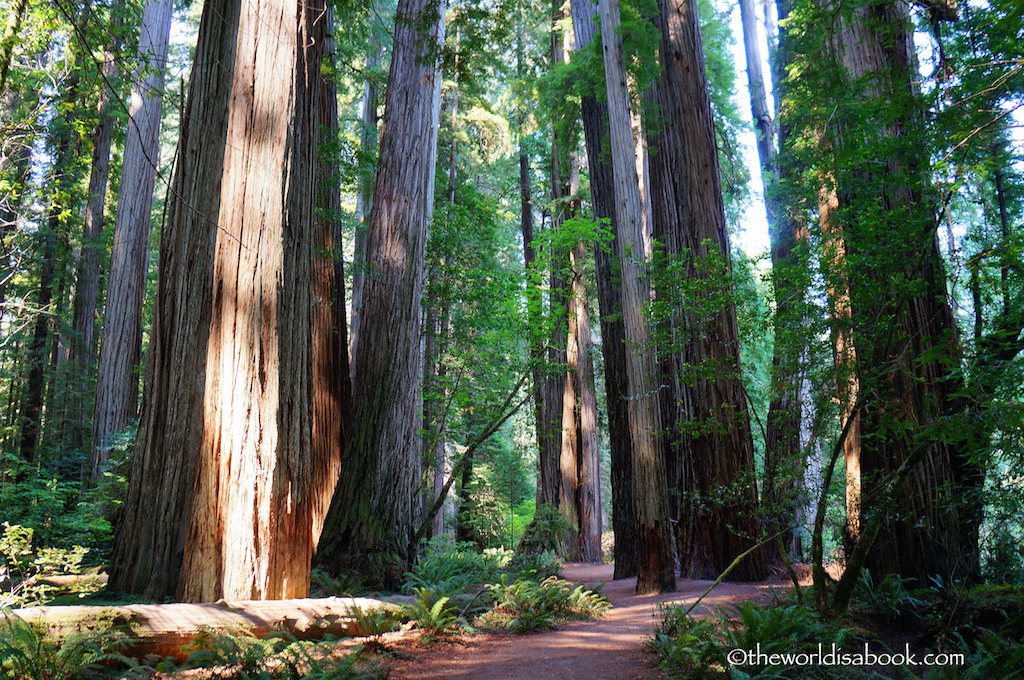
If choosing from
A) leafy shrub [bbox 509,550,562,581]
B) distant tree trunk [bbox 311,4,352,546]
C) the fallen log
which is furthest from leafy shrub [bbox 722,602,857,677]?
distant tree trunk [bbox 311,4,352,546]

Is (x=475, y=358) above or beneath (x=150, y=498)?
above

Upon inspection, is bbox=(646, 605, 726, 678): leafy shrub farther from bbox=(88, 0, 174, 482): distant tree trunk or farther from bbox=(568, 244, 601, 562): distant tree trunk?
bbox=(88, 0, 174, 482): distant tree trunk

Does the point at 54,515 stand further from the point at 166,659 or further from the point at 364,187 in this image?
the point at 166,659

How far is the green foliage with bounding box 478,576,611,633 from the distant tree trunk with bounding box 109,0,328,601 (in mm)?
1996

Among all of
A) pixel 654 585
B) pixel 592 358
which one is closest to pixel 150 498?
pixel 654 585

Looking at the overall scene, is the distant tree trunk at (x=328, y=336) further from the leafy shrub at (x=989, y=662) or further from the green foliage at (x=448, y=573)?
the leafy shrub at (x=989, y=662)

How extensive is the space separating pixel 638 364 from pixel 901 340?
2895 mm

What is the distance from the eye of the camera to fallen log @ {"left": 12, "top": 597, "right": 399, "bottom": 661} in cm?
403

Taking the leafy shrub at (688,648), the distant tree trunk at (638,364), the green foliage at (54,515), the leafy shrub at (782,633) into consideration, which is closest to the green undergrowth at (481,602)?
the distant tree trunk at (638,364)

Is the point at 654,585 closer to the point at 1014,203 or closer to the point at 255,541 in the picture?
the point at 255,541

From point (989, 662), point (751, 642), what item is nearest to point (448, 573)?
point (751, 642)

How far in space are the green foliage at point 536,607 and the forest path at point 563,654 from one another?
0.46 feet

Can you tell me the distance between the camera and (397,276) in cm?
862

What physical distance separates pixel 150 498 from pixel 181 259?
8.73ft
